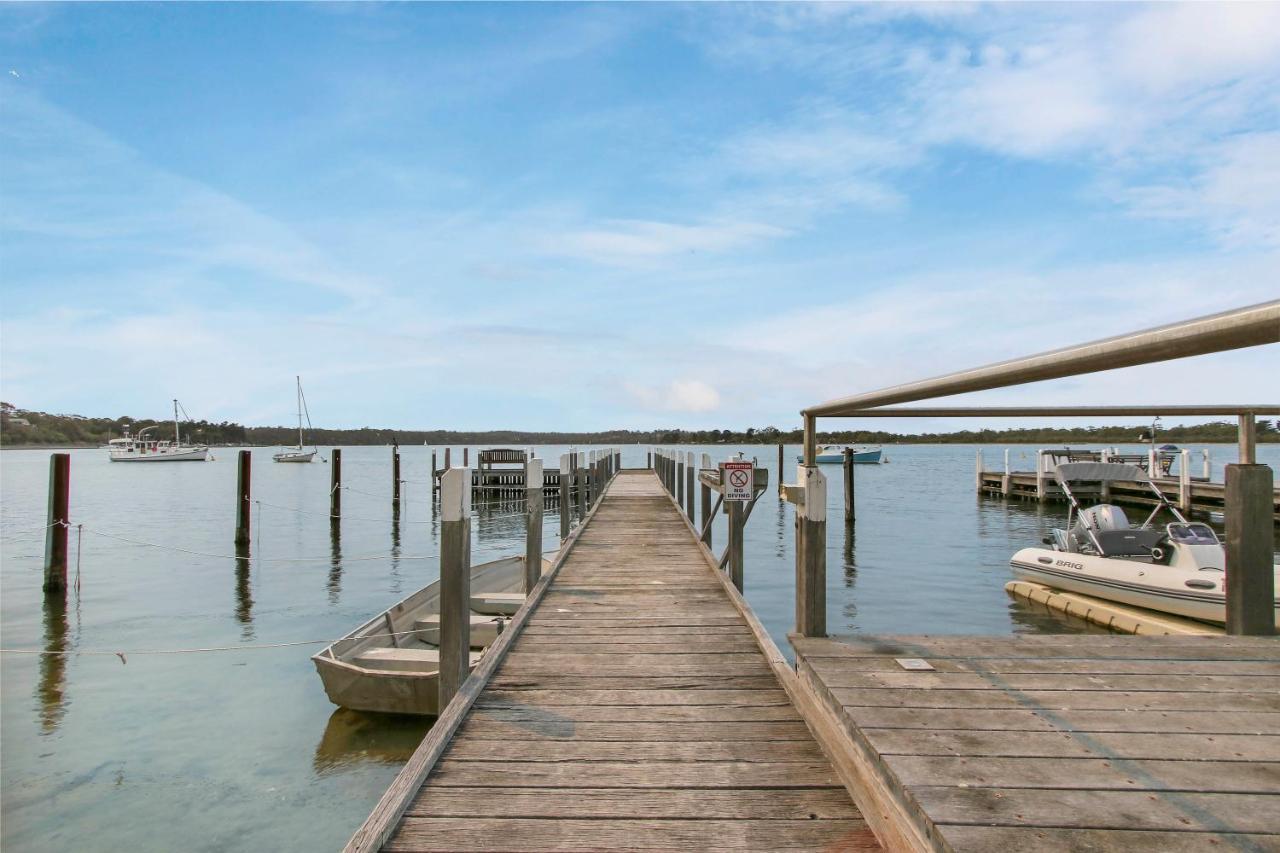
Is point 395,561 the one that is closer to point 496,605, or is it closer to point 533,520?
point 496,605

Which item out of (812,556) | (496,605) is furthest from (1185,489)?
(812,556)

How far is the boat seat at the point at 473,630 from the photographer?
753 cm

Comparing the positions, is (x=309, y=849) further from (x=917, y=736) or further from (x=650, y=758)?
(x=917, y=736)

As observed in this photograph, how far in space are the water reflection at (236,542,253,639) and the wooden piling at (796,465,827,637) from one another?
413 inches

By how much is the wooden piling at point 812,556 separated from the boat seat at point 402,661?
172 inches

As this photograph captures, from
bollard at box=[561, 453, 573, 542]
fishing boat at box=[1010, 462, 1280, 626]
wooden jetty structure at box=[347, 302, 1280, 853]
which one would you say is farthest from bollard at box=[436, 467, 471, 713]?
fishing boat at box=[1010, 462, 1280, 626]

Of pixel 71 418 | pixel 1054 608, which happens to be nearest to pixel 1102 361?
pixel 1054 608

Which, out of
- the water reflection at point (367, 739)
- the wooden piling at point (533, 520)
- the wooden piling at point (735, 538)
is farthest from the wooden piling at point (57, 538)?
the wooden piling at point (735, 538)

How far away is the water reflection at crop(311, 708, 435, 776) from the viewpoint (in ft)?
20.9

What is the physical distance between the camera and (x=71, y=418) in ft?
352

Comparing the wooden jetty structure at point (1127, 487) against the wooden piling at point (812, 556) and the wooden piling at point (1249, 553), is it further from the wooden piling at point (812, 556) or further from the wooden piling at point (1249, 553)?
the wooden piling at point (812, 556)

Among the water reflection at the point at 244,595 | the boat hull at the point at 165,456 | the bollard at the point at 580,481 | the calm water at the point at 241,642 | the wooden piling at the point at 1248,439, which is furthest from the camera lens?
the boat hull at the point at 165,456

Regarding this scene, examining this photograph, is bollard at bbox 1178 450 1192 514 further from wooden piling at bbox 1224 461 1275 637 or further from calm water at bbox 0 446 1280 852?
wooden piling at bbox 1224 461 1275 637

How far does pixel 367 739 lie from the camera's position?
673 centimetres
